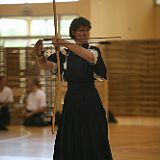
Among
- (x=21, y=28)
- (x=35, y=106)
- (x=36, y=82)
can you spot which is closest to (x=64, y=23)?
(x=21, y=28)

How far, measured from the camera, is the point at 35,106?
28.0 feet

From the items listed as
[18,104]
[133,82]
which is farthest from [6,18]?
[133,82]

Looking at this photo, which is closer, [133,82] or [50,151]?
[50,151]

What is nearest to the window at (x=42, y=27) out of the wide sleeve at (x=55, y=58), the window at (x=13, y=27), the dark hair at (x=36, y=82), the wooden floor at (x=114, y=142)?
the window at (x=13, y=27)

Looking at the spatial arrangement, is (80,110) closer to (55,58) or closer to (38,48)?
(55,58)

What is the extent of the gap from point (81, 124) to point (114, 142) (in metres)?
3.04

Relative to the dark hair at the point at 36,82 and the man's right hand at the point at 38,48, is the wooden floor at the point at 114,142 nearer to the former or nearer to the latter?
the dark hair at the point at 36,82

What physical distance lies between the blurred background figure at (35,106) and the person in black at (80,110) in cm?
524

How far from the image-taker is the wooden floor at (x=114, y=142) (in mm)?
4965

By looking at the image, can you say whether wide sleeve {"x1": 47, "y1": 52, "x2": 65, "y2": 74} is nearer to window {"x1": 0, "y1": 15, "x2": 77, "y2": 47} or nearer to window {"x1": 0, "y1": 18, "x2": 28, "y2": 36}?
window {"x1": 0, "y1": 15, "x2": 77, "y2": 47}

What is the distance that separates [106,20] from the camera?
367 inches

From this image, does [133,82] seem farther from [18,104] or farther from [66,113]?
[66,113]

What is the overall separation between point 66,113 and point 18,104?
5916mm

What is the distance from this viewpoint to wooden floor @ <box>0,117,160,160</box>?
195 inches
